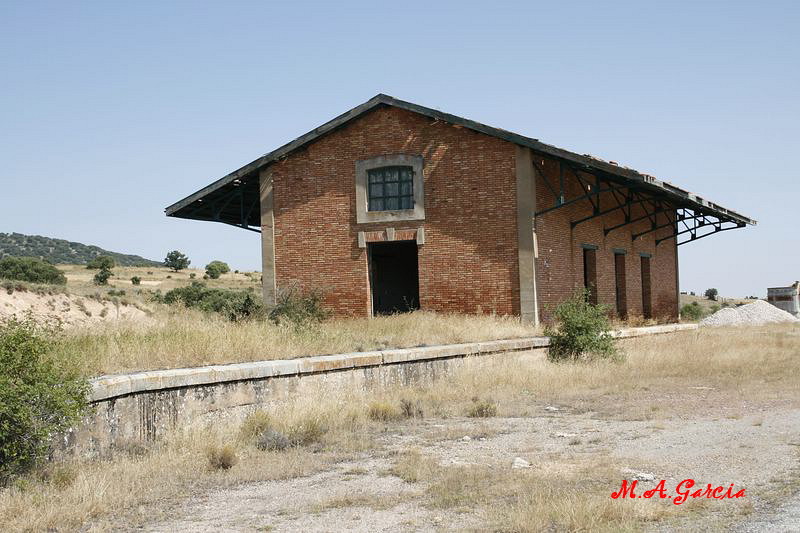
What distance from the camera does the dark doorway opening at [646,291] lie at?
28656 mm

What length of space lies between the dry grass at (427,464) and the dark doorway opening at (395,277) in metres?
10.2

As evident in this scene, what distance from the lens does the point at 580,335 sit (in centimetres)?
1734

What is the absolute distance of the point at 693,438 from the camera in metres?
8.95

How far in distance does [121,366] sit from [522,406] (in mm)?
5595

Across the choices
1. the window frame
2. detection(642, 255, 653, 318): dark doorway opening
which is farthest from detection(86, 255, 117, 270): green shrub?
the window frame

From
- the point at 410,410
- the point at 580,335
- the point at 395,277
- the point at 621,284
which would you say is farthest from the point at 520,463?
the point at 621,284

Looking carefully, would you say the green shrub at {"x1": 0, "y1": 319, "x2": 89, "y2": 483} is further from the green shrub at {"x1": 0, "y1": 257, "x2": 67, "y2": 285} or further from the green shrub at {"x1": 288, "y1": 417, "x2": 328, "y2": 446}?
the green shrub at {"x1": 0, "y1": 257, "x2": 67, "y2": 285}

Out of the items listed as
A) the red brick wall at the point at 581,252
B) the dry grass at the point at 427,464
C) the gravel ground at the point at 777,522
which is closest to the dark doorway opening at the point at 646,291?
the red brick wall at the point at 581,252

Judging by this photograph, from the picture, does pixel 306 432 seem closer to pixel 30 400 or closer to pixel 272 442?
pixel 272 442

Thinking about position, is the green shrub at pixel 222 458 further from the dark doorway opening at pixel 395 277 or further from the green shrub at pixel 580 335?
the dark doorway opening at pixel 395 277

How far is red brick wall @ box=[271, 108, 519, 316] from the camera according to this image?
1967cm

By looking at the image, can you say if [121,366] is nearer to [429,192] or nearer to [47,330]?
[47,330]

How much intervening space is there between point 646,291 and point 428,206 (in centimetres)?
1186

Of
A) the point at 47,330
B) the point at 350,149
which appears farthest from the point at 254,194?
Result: the point at 47,330
